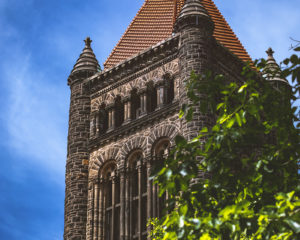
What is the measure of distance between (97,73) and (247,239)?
20.7 m

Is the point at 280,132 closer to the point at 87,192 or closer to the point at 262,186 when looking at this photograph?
the point at 262,186

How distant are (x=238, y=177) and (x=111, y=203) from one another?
2020cm

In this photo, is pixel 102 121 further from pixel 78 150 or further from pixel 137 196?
pixel 137 196

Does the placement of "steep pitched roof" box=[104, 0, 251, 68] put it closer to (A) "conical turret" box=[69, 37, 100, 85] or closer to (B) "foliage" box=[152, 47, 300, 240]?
(A) "conical turret" box=[69, 37, 100, 85]

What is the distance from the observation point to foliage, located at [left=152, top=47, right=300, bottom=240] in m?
13.8

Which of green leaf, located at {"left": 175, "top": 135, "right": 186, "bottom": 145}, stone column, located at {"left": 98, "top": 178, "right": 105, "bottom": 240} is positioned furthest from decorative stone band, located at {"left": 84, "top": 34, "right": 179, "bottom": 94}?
green leaf, located at {"left": 175, "top": 135, "right": 186, "bottom": 145}

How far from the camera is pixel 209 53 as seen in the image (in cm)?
3516

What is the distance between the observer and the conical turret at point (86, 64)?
39781 mm

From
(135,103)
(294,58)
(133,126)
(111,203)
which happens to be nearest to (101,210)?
(111,203)

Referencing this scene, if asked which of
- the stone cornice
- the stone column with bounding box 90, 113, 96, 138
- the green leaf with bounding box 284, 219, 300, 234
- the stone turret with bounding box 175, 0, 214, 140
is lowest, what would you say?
the green leaf with bounding box 284, 219, 300, 234

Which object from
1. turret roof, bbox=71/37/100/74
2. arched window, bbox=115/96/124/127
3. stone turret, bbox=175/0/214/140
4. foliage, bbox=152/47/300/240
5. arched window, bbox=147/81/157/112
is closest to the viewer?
foliage, bbox=152/47/300/240

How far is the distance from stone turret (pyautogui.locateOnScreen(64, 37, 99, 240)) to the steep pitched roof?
1282 mm

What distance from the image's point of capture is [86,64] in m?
40.2

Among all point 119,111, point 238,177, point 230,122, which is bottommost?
point 238,177
